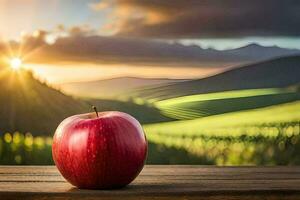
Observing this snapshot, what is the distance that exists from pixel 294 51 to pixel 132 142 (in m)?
2.40

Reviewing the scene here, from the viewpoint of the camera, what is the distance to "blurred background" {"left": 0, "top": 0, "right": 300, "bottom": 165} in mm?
4078

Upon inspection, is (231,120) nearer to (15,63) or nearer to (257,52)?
(257,52)

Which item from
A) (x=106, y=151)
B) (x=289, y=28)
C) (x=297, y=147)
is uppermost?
(x=289, y=28)

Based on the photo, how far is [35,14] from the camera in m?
4.07

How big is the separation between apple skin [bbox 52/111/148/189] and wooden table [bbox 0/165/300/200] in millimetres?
43

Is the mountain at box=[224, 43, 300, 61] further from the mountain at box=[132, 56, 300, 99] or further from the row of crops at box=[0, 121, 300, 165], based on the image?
the row of crops at box=[0, 121, 300, 165]

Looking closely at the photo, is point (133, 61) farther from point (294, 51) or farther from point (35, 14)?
point (294, 51)

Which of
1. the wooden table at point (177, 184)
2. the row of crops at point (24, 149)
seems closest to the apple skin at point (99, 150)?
the wooden table at point (177, 184)

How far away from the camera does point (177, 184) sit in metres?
2.12

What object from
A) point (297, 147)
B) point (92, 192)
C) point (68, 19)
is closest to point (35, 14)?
point (68, 19)

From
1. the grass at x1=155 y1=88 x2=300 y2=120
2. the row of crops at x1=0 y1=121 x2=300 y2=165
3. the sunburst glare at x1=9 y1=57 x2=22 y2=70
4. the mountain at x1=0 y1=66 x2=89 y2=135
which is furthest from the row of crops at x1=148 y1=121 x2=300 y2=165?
the sunburst glare at x1=9 y1=57 x2=22 y2=70

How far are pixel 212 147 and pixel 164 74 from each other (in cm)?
45

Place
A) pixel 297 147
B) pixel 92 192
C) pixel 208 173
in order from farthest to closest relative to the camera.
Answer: pixel 297 147 → pixel 208 173 → pixel 92 192

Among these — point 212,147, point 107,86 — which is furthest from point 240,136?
point 107,86
